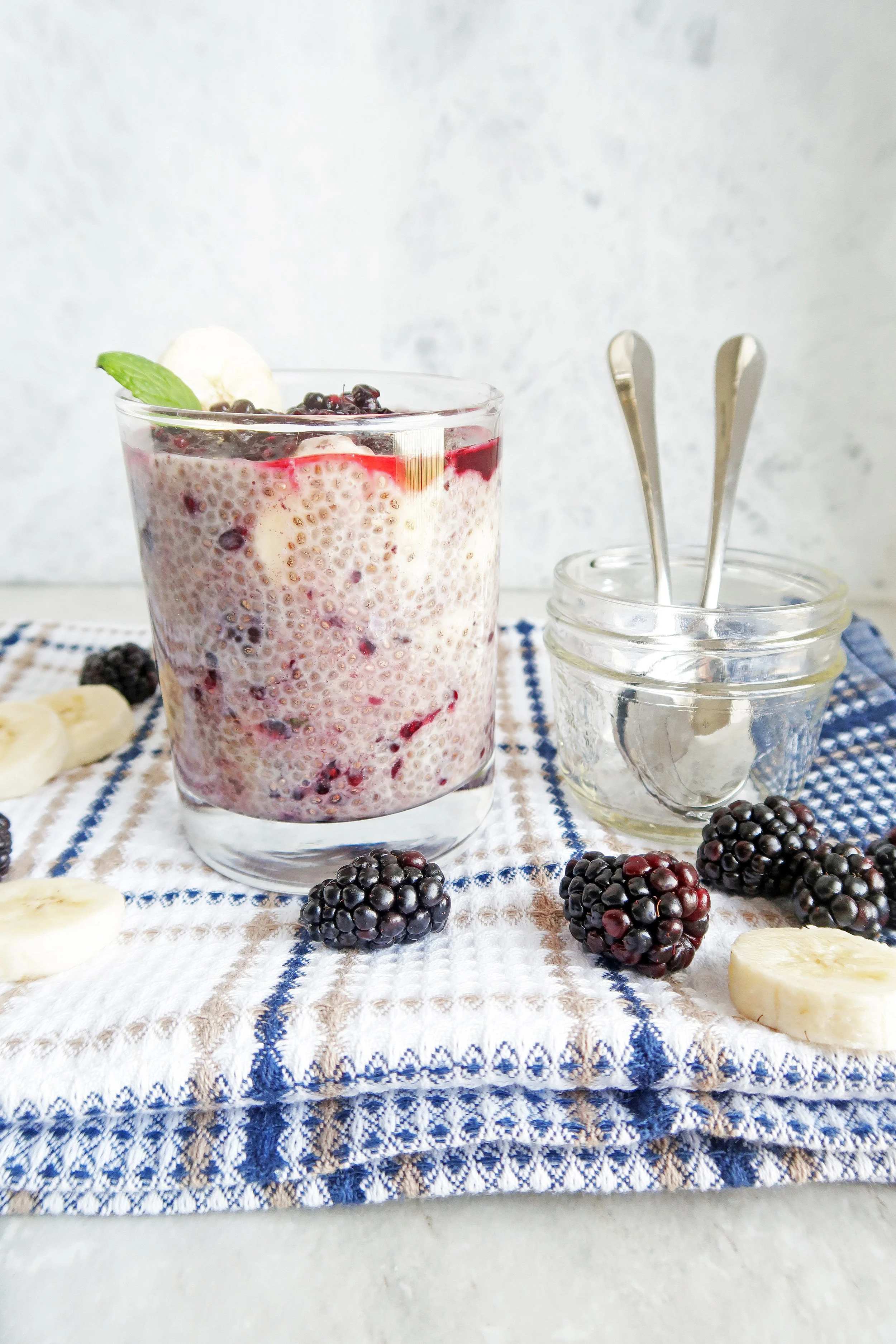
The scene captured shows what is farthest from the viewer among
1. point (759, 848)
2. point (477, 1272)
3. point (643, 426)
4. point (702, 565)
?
point (702, 565)

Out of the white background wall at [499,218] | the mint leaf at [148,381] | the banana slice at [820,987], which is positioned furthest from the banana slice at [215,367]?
the white background wall at [499,218]

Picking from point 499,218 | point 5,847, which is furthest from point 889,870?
point 499,218

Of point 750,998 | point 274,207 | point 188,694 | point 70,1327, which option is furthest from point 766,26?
point 70,1327

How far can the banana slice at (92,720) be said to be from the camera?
3.85 ft

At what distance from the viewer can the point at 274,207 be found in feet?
5.55

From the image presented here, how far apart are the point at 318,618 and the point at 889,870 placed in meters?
0.51

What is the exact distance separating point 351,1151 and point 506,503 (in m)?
1.48

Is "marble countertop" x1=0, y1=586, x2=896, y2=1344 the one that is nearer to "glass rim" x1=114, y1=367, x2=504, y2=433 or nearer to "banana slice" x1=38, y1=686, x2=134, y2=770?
"glass rim" x1=114, y1=367, x2=504, y2=433

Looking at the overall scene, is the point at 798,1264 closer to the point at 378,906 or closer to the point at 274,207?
the point at 378,906

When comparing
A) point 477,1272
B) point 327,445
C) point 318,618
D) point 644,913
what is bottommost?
point 477,1272

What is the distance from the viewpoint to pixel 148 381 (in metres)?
0.79

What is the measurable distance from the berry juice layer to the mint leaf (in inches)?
1.3

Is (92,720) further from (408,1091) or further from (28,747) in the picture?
(408,1091)

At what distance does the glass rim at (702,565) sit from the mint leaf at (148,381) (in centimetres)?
41
